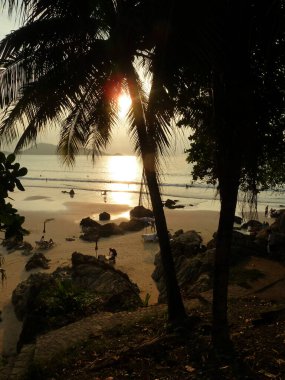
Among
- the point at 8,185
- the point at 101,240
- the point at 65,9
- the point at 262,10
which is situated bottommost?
the point at 101,240

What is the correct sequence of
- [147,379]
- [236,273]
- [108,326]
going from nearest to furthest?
[147,379]
[108,326]
[236,273]

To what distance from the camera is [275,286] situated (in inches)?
434

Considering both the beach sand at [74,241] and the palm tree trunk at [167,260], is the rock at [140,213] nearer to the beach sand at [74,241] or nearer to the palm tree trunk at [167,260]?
the beach sand at [74,241]

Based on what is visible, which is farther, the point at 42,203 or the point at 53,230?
the point at 42,203

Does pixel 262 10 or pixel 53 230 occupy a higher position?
pixel 262 10

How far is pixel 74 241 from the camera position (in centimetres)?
2500

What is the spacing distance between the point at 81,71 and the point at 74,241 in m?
19.5

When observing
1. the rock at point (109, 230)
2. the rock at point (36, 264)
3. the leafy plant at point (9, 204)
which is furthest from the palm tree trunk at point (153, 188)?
the rock at point (109, 230)

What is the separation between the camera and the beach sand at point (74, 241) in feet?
46.9

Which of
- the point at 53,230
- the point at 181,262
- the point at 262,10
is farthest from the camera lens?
the point at 53,230

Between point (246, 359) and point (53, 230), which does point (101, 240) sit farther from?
point (246, 359)

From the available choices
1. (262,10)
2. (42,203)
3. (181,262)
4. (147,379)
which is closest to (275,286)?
(181,262)

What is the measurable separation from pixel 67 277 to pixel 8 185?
34.8ft

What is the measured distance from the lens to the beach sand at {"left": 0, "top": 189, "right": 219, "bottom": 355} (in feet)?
46.9
